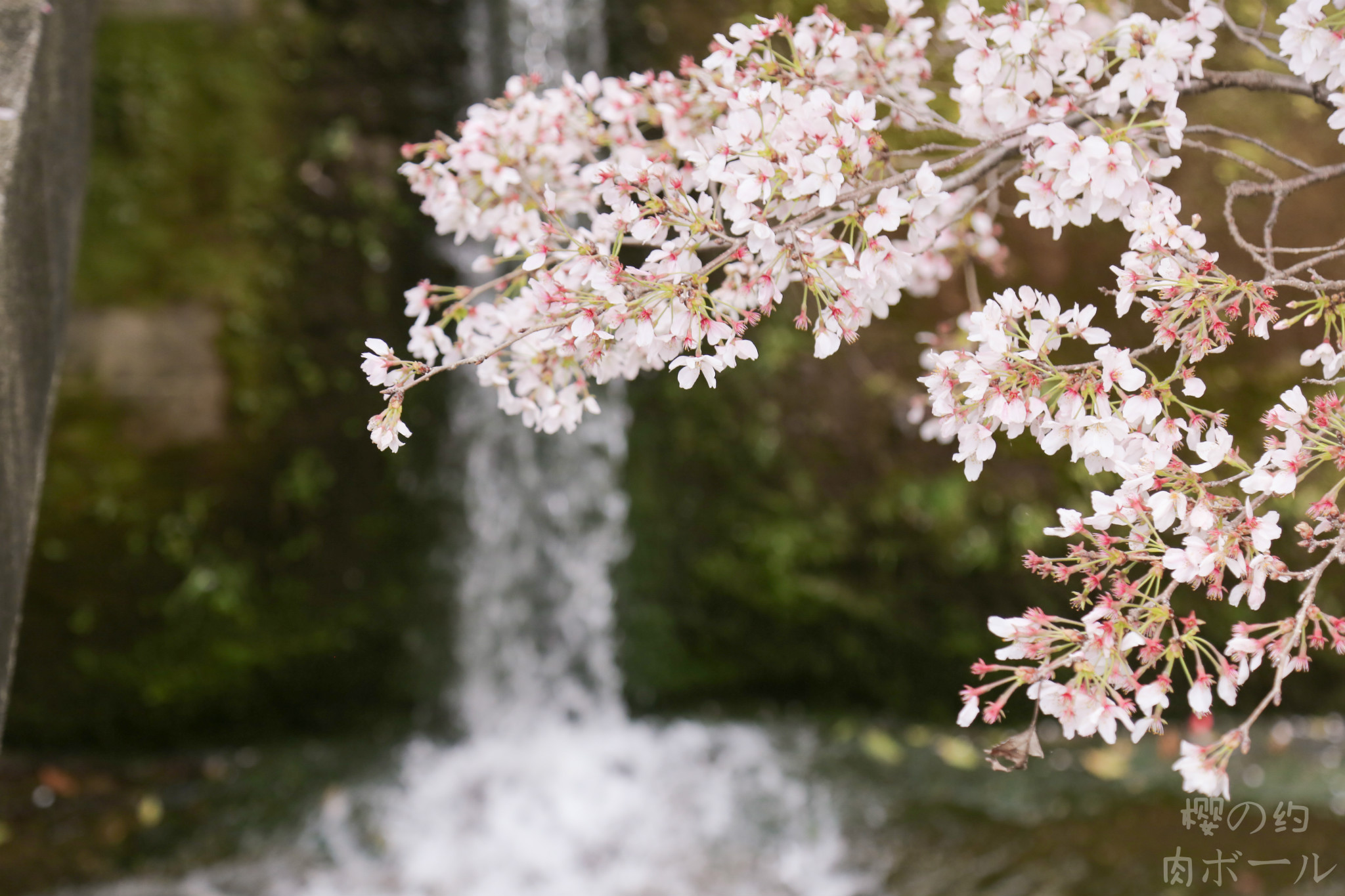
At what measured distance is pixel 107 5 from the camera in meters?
3.02

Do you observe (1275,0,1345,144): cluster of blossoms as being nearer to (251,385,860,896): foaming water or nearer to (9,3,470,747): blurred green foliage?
(251,385,860,896): foaming water

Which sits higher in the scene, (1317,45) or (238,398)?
(1317,45)

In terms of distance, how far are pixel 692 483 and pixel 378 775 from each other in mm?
1747

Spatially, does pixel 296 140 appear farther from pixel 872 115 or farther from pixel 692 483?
pixel 872 115

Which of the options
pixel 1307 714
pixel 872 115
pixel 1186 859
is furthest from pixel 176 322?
pixel 1307 714

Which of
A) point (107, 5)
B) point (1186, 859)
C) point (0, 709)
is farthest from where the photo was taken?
point (107, 5)

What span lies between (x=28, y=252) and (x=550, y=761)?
258 centimetres

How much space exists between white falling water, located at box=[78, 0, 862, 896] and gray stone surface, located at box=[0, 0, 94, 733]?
157cm

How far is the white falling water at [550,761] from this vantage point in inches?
115

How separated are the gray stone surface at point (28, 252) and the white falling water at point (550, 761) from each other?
5.16ft

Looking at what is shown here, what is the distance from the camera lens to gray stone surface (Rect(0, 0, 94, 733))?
170 cm

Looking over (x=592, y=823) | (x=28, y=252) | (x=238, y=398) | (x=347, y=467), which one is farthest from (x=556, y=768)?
(x=28, y=252)

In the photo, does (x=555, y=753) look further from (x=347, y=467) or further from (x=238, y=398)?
(x=238, y=398)

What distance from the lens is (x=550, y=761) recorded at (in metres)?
3.50
